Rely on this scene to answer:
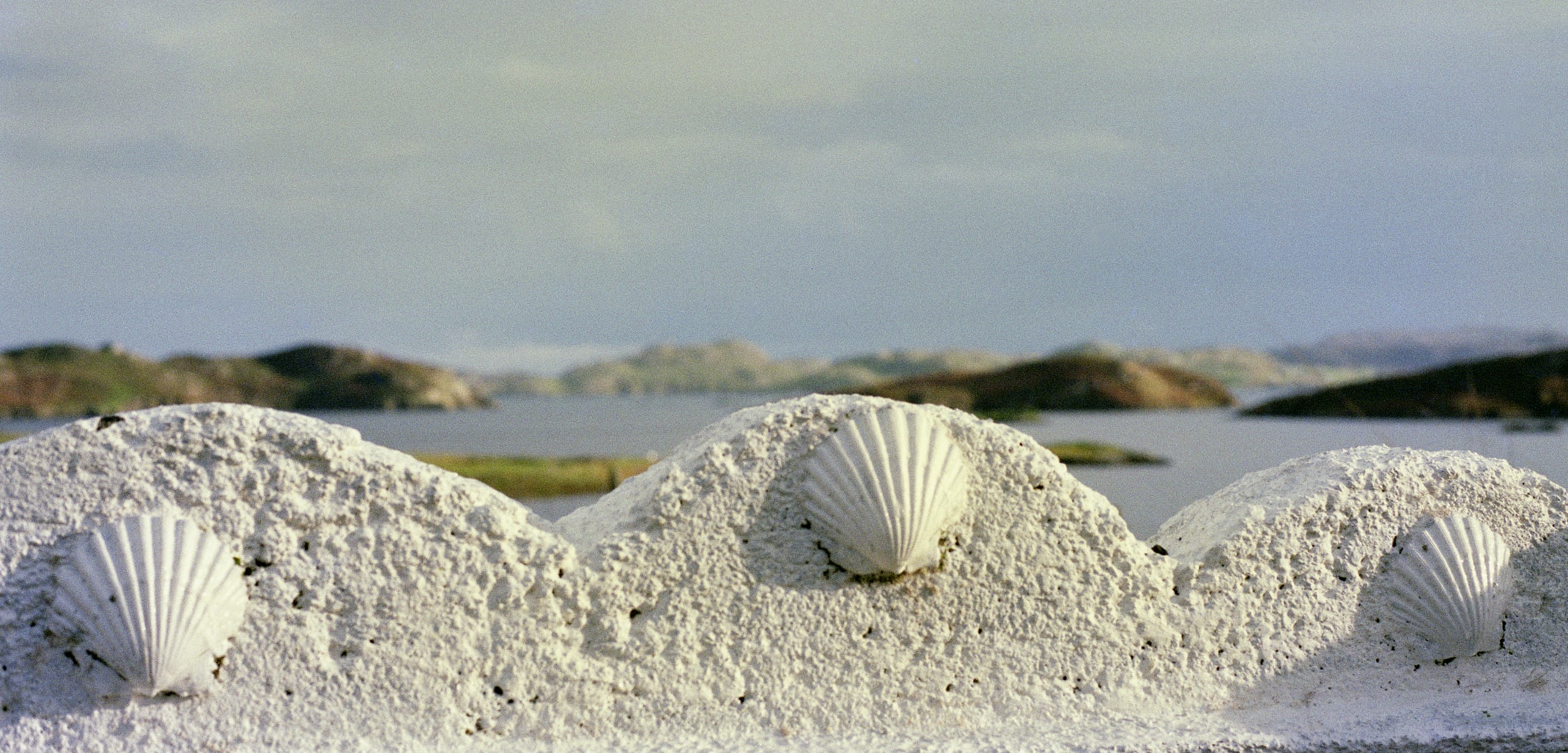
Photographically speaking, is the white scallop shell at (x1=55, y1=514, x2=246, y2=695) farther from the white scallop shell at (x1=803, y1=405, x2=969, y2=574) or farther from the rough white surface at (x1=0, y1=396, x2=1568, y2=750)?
the white scallop shell at (x1=803, y1=405, x2=969, y2=574)

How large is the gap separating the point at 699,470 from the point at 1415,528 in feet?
7.91

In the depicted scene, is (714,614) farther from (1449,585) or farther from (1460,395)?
(1460,395)

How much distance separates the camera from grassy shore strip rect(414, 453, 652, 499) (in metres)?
7.20

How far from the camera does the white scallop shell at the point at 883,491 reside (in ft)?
9.50

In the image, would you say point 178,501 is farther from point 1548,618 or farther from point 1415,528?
point 1548,618

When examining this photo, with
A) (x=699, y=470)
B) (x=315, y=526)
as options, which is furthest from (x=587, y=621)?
(x=315, y=526)

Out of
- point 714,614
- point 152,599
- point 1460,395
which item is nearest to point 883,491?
point 714,614

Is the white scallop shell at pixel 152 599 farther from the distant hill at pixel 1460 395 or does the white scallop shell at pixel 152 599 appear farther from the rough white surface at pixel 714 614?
the distant hill at pixel 1460 395

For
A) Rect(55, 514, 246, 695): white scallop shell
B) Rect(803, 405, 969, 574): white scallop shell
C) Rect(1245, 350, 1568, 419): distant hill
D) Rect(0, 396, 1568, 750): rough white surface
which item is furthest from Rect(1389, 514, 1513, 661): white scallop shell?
Rect(55, 514, 246, 695): white scallop shell

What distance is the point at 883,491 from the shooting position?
2883 millimetres

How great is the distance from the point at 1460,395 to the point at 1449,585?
16.1ft

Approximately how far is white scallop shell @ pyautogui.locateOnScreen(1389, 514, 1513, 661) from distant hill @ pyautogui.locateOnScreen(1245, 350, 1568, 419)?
2281mm

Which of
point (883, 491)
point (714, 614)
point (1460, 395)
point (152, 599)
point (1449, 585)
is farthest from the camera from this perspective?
point (1460, 395)

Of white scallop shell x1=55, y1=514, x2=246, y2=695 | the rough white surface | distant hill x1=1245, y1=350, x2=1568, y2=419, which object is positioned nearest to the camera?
white scallop shell x1=55, y1=514, x2=246, y2=695
